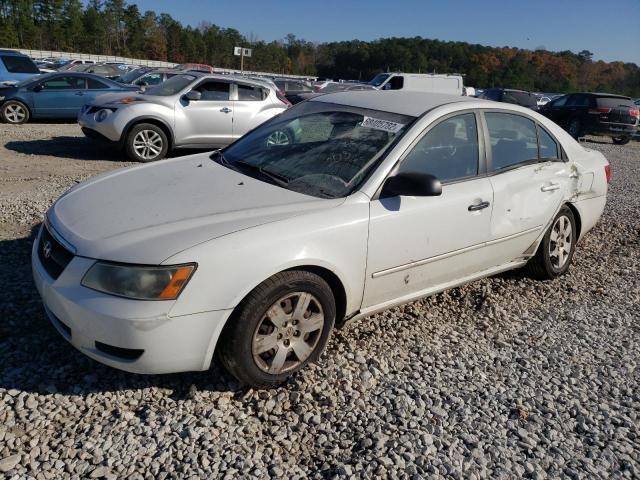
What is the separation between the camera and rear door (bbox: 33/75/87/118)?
13195mm

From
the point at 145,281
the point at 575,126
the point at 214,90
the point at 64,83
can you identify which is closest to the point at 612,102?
the point at 575,126

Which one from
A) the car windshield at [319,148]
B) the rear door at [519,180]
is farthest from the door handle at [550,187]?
the car windshield at [319,148]

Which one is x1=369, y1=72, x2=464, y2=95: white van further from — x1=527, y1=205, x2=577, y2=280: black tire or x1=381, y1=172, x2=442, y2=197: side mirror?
x1=381, y1=172, x2=442, y2=197: side mirror

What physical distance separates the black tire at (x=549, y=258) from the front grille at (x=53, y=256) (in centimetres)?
363

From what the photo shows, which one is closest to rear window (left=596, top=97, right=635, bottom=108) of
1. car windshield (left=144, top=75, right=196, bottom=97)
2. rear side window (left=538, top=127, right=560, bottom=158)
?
car windshield (left=144, top=75, right=196, bottom=97)

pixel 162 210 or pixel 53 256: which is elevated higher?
pixel 162 210

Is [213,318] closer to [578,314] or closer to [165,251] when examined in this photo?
[165,251]

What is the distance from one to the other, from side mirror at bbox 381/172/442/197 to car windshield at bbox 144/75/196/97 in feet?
23.6

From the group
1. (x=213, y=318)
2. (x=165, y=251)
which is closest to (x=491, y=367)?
(x=213, y=318)

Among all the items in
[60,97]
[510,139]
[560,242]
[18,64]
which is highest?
[18,64]

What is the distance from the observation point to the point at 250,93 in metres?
10.2

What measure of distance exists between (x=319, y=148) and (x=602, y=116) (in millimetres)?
17090

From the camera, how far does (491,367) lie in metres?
3.43

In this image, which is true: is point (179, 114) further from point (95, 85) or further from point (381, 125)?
point (381, 125)
